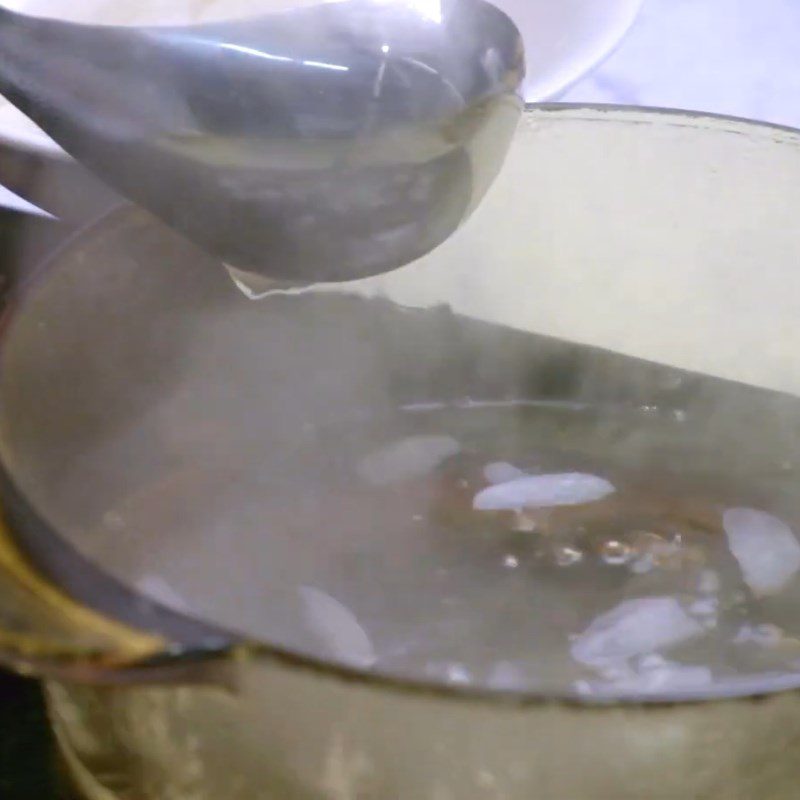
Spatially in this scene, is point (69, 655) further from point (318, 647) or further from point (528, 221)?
point (528, 221)

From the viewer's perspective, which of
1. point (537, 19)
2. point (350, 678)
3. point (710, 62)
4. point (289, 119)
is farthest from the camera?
point (710, 62)

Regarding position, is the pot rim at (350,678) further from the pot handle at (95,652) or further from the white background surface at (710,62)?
A: the white background surface at (710,62)

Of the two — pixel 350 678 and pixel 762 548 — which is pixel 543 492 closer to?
pixel 762 548

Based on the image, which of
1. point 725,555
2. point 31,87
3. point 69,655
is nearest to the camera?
point 69,655

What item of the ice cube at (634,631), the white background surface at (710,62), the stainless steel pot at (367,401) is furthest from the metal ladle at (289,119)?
the white background surface at (710,62)

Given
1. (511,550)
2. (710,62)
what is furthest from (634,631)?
(710,62)

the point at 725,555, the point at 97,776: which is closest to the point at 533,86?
the point at 725,555
